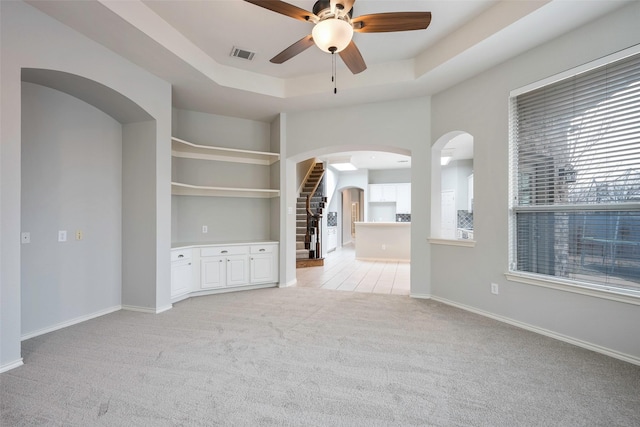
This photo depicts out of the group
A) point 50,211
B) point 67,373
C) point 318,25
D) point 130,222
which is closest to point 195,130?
point 130,222

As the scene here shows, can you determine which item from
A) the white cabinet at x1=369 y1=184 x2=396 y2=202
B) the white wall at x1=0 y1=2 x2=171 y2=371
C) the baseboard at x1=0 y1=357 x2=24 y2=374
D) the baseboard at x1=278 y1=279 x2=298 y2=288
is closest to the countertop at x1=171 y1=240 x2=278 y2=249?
the white wall at x1=0 y1=2 x2=171 y2=371

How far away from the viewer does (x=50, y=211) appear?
3078mm

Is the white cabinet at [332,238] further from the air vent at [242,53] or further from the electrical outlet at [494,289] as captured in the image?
the air vent at [242,53]

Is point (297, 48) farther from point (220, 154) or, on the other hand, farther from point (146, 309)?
point (146, 309)

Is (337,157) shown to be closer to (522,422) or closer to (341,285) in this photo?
(341,285)

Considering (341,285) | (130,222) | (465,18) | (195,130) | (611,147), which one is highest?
(465,18)

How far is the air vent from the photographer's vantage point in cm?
353

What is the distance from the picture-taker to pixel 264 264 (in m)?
4.81

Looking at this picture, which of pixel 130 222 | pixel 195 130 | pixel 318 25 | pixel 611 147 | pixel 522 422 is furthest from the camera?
pixel 195 130

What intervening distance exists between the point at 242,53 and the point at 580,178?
149 inches

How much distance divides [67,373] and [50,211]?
68.4 inches

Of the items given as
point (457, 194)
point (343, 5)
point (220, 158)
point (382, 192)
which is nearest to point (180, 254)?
point (220, 158)

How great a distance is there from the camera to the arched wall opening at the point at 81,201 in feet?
9.57

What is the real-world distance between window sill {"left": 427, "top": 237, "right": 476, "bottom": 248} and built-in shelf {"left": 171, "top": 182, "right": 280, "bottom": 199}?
2.52 meters
